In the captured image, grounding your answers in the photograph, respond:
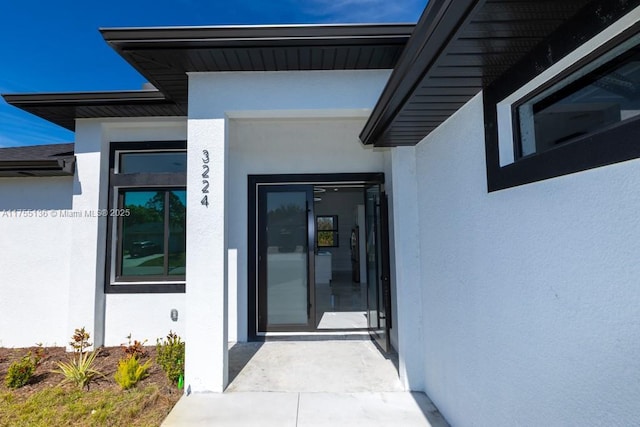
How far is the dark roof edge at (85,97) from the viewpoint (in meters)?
4.59

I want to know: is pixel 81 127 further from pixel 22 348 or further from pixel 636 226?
pixel 636 226

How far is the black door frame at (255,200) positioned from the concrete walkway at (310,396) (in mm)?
745

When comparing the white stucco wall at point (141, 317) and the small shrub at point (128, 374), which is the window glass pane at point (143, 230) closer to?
the white stucco wall at point (141, 317)

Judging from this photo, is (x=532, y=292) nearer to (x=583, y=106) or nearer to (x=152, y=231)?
(x=583, y=106)

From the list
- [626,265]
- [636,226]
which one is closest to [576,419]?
[626,265]

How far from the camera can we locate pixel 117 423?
305 cm

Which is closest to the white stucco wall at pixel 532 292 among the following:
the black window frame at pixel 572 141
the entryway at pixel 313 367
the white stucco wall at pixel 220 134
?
the black window frame at pixel 572 141

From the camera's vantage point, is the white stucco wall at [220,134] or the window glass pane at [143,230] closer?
the white stucco wall at [220,134]

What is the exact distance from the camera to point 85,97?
15.2 feet

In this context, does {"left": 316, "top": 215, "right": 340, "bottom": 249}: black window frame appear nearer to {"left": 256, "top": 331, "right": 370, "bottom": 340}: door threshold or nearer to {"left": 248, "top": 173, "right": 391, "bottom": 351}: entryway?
{"left": 248, "top": 173, "right": 391, "bottom": 351}: entryway

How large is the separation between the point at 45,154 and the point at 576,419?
27.5ft

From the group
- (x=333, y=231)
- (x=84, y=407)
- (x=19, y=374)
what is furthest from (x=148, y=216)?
(x=333, y=231)

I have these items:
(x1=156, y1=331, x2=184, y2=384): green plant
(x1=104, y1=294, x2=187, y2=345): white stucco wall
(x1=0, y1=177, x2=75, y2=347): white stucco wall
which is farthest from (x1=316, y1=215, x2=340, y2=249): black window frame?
(x1=156, y1=331, x2=184, y2=384): green plant

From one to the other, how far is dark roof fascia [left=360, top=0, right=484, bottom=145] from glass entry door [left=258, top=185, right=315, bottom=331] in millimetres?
3102
